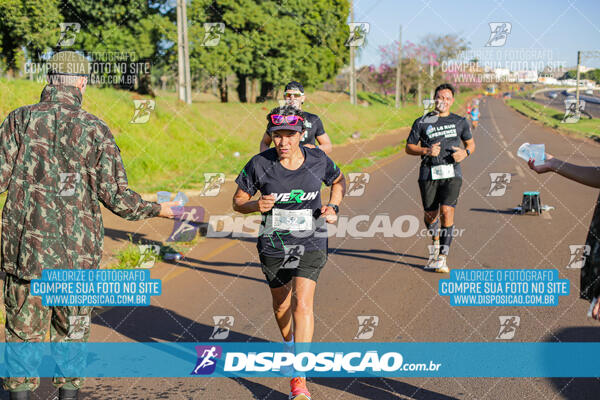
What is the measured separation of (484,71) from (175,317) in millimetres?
9099

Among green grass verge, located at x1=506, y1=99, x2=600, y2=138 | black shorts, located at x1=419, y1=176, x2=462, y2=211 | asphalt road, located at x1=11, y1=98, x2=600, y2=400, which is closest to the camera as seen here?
asphalt road, located at x1=11, y1=98, x2=600, y2=400

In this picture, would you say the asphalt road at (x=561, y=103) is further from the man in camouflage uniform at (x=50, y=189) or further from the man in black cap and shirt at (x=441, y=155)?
the man in camouflage uniform at (x=50, y=189)

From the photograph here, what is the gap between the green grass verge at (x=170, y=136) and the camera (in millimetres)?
15523

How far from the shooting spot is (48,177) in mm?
3586

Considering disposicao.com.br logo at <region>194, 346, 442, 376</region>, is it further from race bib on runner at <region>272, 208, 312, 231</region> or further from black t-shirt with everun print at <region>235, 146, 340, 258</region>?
race bib on runner at <region>272, 208, 312, 231</region>

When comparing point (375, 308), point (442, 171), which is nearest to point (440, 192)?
point (442, 171)

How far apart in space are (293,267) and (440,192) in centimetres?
371

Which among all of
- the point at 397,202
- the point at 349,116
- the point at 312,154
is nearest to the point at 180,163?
the point at 397,202

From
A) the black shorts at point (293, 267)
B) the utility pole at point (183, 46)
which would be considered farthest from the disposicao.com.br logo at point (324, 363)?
the utility pole at point (183, 46)

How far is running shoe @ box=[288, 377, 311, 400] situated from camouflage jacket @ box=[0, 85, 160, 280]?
5.61 ft

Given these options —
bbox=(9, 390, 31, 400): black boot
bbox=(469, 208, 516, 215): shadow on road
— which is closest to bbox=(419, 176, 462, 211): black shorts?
bbox=(469, 208, 516, 215): shadow on road

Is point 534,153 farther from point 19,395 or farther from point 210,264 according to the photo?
point 210,264

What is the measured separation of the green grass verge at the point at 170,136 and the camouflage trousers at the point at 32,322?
33.2 feet

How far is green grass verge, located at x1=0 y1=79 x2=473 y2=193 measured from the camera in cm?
1552
